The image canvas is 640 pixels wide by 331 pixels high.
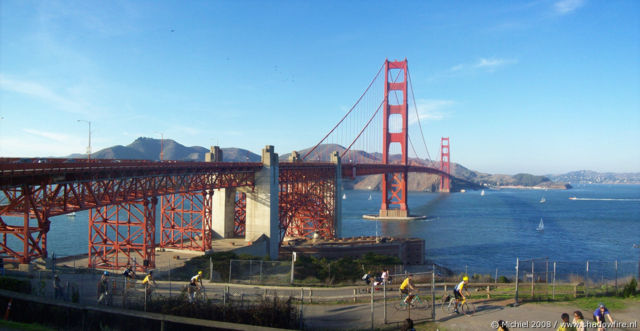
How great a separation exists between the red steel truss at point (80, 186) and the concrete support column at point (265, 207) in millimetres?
3033

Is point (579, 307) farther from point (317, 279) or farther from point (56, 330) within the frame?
point (56, 330)

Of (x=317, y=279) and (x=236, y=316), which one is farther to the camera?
(x=317, y=279)

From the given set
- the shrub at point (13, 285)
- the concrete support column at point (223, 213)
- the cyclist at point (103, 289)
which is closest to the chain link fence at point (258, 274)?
the cyclist at point (103, 289)

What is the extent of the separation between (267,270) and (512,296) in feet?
31.6

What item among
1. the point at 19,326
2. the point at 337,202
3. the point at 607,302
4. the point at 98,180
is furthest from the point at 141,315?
the point at 337,202

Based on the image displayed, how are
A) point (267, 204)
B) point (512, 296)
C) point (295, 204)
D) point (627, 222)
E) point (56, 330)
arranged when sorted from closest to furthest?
1. point (56, 330)
2. point (512, 296)
3. point (267, 204)
4. point (295, 204)
5. point (627, 222)

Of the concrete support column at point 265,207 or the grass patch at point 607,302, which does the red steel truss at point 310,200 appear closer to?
the concrete support column at point 265,207

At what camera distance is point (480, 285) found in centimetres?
1859

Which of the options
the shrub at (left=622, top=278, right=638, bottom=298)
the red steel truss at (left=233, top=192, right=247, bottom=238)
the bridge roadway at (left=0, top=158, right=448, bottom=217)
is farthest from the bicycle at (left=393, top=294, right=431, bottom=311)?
the red steel truss at (left=233, top=192, right=247, bottom=238)

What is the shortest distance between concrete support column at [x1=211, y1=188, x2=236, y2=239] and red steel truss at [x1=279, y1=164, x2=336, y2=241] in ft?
19.3

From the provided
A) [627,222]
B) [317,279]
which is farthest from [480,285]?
[627,222]

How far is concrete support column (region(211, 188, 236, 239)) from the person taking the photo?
122ft

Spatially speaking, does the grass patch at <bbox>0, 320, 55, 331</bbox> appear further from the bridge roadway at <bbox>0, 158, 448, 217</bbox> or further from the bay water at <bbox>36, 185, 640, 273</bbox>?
the bay water at <bbox>36, 185, 640, 273</bbox>

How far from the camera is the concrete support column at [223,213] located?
37.2 metres
